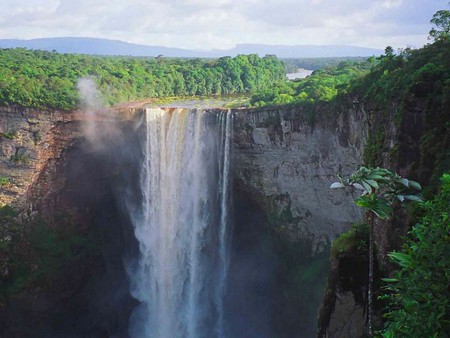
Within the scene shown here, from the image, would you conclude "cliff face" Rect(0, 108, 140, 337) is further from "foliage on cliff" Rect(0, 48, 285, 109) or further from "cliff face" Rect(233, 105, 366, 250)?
"cliff face" Rect(233, 105, 366, 250)

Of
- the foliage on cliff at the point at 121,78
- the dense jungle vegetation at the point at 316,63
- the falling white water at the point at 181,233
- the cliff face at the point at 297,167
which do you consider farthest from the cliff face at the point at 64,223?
the dense jungle vegetation at the point at 316,63

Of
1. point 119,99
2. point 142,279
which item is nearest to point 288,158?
point 142,279

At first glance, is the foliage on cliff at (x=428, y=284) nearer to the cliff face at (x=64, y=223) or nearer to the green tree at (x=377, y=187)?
the green tree at (x=377, y=187)

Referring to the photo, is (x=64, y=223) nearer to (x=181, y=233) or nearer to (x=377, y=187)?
(x=181, y=233)

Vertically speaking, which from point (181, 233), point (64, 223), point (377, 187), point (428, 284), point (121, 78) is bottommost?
point (181, 233)

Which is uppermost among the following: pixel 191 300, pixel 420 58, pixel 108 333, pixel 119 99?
pixel 420 58

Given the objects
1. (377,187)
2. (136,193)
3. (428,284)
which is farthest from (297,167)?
(428,284)

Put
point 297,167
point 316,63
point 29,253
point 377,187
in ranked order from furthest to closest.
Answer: point 316,63 < point 29,253 < point 297,167 < point 377,187

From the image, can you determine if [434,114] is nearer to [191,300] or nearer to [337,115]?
[337,115]
